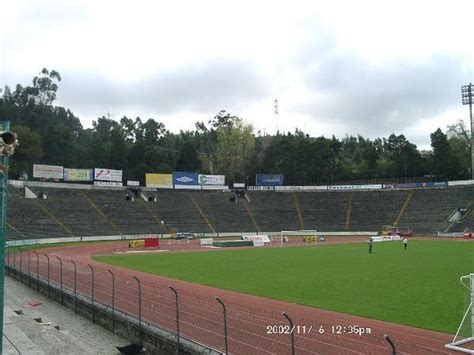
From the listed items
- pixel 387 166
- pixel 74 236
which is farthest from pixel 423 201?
pixel 74 236

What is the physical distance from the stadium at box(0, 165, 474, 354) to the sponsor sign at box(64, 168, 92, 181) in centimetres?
37

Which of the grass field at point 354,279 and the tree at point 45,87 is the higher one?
the tree at point 45,87

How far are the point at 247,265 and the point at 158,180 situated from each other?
51.9 m

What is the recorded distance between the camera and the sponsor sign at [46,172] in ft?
236

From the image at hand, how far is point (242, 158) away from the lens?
361 feet

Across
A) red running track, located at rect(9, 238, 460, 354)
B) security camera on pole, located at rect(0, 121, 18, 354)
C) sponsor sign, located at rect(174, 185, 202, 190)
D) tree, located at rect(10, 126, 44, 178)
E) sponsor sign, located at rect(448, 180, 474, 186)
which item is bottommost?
red running track, located at rect(9, 238, 460, 354)

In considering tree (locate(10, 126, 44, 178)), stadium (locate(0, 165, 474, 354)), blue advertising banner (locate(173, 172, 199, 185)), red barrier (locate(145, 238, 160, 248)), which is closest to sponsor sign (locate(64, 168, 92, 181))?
stadium (locate(0, 165, 474, 354))

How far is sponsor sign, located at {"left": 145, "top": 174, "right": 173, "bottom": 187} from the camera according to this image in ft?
268

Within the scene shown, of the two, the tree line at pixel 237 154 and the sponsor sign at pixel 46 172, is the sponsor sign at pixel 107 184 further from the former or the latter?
the tree line at pixel 237 154

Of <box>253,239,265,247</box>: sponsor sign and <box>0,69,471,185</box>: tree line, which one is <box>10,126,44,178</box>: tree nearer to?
<box>0,69,471,185</box>: tree line

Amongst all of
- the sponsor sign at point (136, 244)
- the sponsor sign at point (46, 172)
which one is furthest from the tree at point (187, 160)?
the sponsor sign at point (136, 244)

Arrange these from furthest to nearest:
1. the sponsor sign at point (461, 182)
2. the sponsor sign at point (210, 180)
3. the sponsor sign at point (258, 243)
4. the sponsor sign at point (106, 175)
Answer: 1. the sponsor sign at point (210, 180)
2. the sponsor sign at point (461, 182)
3. the sponsor sign at point (106, 175)
4. the sponsor sign at point (258, 243)

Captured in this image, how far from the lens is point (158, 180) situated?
272ft

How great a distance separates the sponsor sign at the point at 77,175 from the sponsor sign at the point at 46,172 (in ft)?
4.57
